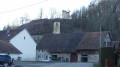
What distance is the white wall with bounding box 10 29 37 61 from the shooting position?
64.3m

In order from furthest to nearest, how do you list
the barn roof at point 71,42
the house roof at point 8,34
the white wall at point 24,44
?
the barn roof at point 71,42
the house roof at point 8,34
the white wall at point 24,44

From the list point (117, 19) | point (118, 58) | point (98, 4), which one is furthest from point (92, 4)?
point (118, 58)

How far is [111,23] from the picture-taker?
244ft

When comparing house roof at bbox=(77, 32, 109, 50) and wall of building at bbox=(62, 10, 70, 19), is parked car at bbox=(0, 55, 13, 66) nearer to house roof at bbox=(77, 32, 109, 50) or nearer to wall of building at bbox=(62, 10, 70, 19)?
house roof at bbox=(77, 32, 109, 50)

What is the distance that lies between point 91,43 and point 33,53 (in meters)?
15.3

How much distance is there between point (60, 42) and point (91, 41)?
9661 millimetres

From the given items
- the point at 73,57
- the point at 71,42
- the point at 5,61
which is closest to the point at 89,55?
the point at 73,57

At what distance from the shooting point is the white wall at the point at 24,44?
64.3 metres

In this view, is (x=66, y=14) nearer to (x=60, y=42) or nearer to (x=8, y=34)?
(x=60, y=42)

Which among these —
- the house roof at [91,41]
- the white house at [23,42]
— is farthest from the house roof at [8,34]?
the house roof at [91,41]

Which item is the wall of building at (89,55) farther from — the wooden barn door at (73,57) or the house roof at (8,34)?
the house roof at (8,34)

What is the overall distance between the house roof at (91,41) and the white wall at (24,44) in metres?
12.2

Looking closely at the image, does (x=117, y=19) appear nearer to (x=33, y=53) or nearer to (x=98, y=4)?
(x=98, y=4)

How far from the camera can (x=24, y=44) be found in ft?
216
